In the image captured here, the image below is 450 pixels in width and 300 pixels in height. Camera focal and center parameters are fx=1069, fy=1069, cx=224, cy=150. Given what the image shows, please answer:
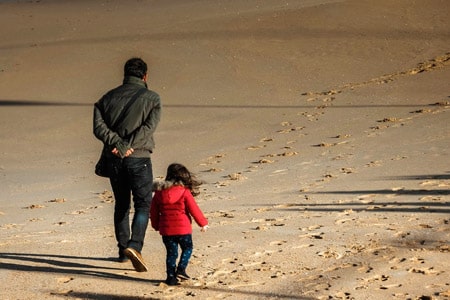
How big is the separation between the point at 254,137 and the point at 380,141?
3.01m

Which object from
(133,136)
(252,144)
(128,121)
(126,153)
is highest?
(252,144)

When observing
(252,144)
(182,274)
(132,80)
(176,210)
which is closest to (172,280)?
(182,274)

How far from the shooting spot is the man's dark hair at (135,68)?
8.08 meters

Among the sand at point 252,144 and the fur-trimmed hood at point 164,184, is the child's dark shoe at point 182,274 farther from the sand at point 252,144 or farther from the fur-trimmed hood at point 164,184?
the fur-trimmed hood at point 164,184

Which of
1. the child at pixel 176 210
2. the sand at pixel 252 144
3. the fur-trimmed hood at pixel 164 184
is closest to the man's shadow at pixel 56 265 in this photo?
the sand at pixel 252 144

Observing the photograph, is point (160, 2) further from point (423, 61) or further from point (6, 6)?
point (423, 61)

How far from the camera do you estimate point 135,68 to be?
8094 millimetres

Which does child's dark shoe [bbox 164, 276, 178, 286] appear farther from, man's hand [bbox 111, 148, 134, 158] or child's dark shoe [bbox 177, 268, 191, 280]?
man's hand [bbox 111, 148, 134, 158]

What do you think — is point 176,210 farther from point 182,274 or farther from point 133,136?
point 133,136

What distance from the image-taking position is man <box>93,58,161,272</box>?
795 centimetres

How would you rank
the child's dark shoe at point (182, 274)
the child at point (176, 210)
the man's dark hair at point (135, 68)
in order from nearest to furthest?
the child at point (176, 210) → the child's dark shoe at point (182, 274) → the man's dark hair at point (135, 68)

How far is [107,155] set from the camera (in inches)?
318

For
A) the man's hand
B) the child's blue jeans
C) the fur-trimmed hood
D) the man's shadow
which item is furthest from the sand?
the man's hand

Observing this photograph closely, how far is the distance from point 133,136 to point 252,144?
38.0 feet
